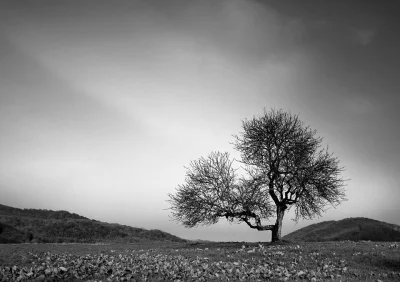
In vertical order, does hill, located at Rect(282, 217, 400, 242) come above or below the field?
above

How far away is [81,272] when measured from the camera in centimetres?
1462

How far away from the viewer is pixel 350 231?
4753 cm

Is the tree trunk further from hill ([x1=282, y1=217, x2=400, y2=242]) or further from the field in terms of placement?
hill ([x1=282, y1=217, x2=400, y2=242])

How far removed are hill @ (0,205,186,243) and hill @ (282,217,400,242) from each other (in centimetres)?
2062

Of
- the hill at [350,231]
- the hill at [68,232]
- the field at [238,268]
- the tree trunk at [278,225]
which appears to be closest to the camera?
the field at [238,268]

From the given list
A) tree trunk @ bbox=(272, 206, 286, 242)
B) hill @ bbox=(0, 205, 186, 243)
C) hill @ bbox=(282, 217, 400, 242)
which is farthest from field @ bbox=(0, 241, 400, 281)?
hill @ bbox=(282, 217, 400, 242)

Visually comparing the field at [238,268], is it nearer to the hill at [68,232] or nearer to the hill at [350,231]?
the hill at [68,232]

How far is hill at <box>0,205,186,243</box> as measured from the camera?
1513 inches

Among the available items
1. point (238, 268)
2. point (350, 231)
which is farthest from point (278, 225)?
point (350, 231)

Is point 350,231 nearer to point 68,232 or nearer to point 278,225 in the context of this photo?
point 278,225

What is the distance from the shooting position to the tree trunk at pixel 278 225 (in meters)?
31.6

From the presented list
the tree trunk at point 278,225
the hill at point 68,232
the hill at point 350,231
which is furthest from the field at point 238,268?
the hill at point 350,231

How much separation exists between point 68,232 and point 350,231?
3952 centimetres

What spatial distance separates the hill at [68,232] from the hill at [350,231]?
20.6 m
